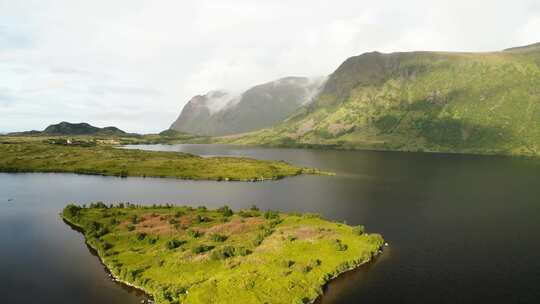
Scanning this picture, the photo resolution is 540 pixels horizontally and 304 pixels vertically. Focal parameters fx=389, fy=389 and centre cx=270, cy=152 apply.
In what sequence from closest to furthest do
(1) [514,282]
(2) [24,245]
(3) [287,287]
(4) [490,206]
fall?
(3) [287,287], (1) [514,282], (2) [24,245], (4) [490,206]

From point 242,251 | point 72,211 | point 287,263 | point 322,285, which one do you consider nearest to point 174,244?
point 242,251

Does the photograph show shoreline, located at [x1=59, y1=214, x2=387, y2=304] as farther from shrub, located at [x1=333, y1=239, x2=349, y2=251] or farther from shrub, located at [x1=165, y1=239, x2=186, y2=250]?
shrub, located at [x1=165, y1=239, x2=186, y2=250]

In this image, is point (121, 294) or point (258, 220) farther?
point (258, 220)

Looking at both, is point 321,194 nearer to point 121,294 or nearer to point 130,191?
point 130,191

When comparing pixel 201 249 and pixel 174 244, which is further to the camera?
pixel 174 244

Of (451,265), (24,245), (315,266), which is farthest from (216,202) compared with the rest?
(451,265)

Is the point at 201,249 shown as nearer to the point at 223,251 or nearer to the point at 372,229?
the point at 223,251
